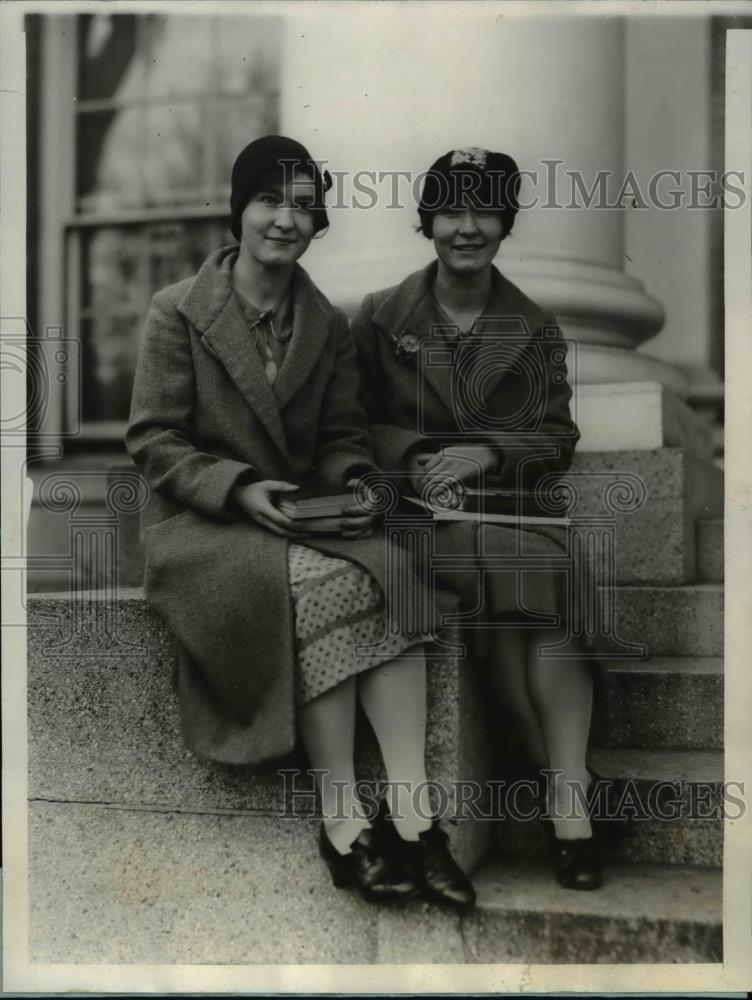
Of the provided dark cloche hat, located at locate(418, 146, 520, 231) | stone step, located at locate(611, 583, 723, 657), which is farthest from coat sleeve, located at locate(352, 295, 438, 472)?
stone step, located at locate(611, 583, 723, 657)

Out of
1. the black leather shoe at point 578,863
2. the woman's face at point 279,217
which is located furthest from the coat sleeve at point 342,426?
the black leather shoe at point 578,863

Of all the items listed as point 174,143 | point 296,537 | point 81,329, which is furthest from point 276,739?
point 174,143

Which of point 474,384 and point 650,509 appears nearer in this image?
point 474,384

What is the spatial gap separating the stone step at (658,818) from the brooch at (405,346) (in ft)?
3.87

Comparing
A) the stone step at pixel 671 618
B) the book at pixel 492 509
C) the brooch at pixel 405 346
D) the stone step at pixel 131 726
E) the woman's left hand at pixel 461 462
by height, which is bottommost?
the stone step at pixel 131 726

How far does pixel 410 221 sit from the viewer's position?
9.75 feet

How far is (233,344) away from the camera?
2793mm

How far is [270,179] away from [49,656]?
4.51ft

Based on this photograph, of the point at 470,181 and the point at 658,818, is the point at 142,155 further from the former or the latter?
the point at 658,818

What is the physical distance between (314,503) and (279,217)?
746 mm

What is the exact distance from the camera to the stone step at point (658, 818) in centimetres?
275

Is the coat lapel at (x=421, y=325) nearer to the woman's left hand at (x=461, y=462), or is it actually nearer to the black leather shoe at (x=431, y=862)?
the woman's left hand at (x=461, y=462)

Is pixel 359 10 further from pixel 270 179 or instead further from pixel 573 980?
pixel 573 980

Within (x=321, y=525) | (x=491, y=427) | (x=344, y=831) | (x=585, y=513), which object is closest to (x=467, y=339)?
(x=491, y=427)
